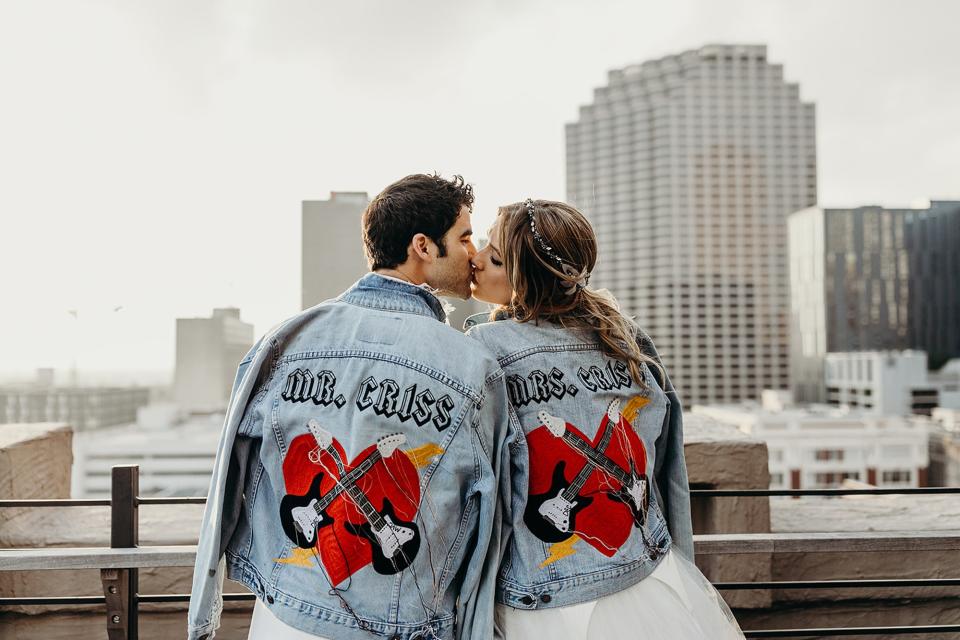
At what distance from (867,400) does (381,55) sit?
168 feet

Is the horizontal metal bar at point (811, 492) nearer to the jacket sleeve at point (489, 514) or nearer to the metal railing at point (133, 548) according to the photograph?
Result: the metal railing at point (133, 548)

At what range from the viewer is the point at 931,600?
6.54 ft

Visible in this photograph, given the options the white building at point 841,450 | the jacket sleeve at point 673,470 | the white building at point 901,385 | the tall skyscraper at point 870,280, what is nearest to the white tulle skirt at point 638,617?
the jacket sleeve at point 673,470

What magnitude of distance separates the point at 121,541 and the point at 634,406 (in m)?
1.27

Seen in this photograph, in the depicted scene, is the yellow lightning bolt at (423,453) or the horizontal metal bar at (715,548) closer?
the yellow lightning bolt at (423,453)

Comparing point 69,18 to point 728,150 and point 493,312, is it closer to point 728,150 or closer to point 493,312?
point 493,312

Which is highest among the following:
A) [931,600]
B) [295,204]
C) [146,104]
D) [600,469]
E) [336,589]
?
[146,104]

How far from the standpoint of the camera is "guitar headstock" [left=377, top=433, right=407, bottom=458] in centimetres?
97

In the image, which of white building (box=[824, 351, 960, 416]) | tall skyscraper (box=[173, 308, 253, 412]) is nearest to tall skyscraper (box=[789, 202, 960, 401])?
white building (box=[824, 351, 960, 416])

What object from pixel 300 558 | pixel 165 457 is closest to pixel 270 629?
pixel 300 558

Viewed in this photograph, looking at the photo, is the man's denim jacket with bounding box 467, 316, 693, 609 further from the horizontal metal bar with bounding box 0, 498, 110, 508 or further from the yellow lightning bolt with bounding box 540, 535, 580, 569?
the horizontal metal bar with bounding box 0, 498, 110, 508

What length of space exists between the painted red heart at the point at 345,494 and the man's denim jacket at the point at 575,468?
0.20 meters

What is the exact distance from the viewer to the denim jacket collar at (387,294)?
109cm

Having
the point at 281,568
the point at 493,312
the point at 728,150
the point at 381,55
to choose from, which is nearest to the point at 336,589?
the point at 281,568
